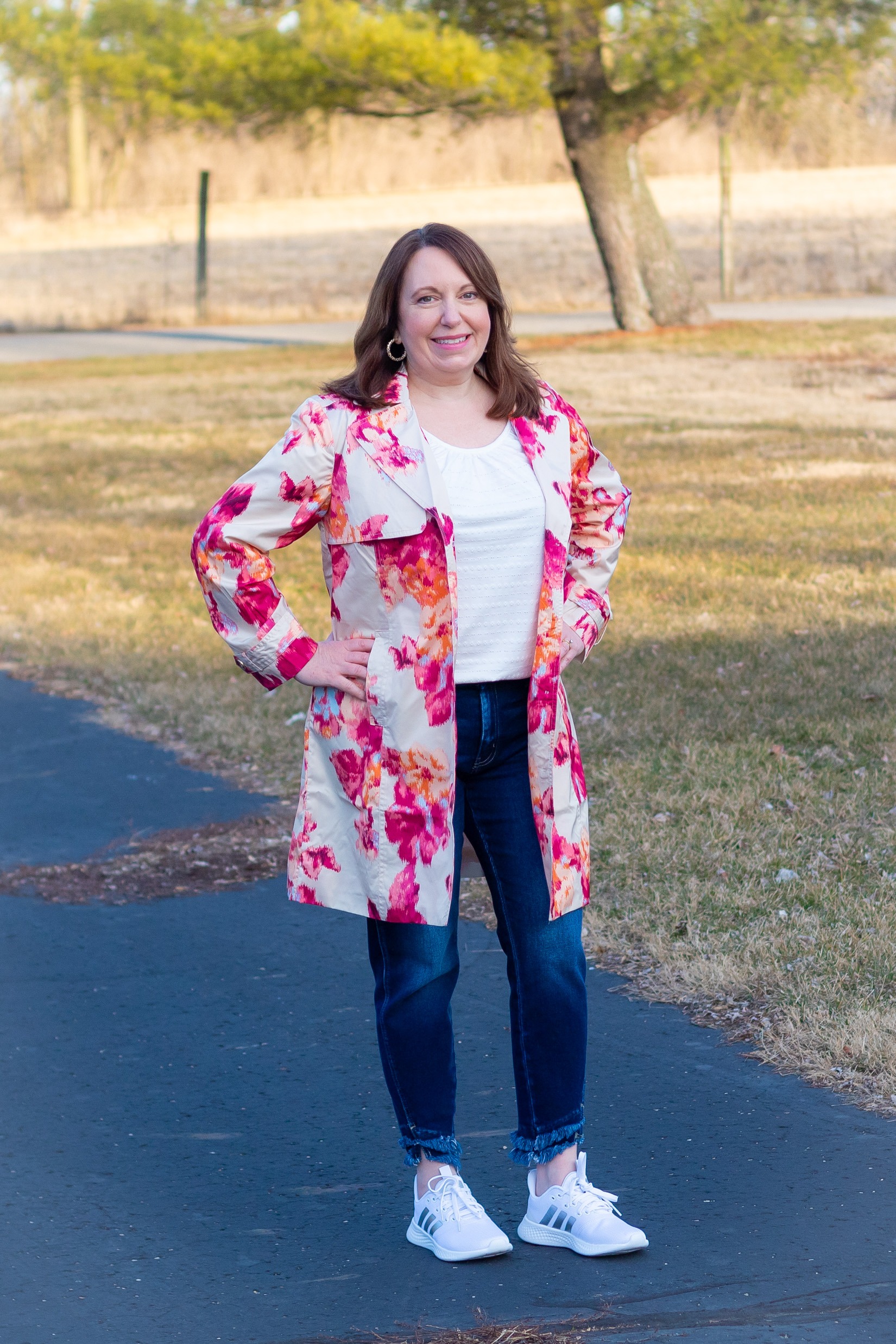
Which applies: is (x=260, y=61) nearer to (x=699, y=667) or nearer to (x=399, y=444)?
(x=699, y=667)

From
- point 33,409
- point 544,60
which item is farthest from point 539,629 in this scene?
point 544,60

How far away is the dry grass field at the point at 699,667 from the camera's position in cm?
451

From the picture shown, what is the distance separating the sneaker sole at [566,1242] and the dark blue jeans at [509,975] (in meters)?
0.12

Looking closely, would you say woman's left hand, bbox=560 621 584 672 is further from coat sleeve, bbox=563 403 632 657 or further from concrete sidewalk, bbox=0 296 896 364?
concrete sidewalk, bbox=0 296 896 364

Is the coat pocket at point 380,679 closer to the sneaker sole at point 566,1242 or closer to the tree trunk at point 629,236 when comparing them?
the sneaker sole at point 566,1242

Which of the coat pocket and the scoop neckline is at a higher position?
the scoop neckline

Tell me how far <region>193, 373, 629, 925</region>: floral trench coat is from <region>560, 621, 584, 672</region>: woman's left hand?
0.12 feet

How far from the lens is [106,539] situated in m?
11.4

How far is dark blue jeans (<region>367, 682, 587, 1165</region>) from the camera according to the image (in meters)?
3.07

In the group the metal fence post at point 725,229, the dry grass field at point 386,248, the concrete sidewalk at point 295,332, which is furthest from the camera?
the dry grass field at point 386,248

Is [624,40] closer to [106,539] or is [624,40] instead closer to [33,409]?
[33,409]

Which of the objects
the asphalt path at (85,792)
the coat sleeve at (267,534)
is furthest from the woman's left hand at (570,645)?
the asphalt path at (85,792)

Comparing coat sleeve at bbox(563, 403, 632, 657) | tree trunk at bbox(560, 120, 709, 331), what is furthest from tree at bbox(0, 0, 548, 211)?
coat sleeve at bbox(563, 403, 632, 657)

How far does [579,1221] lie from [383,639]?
3.61 feet
